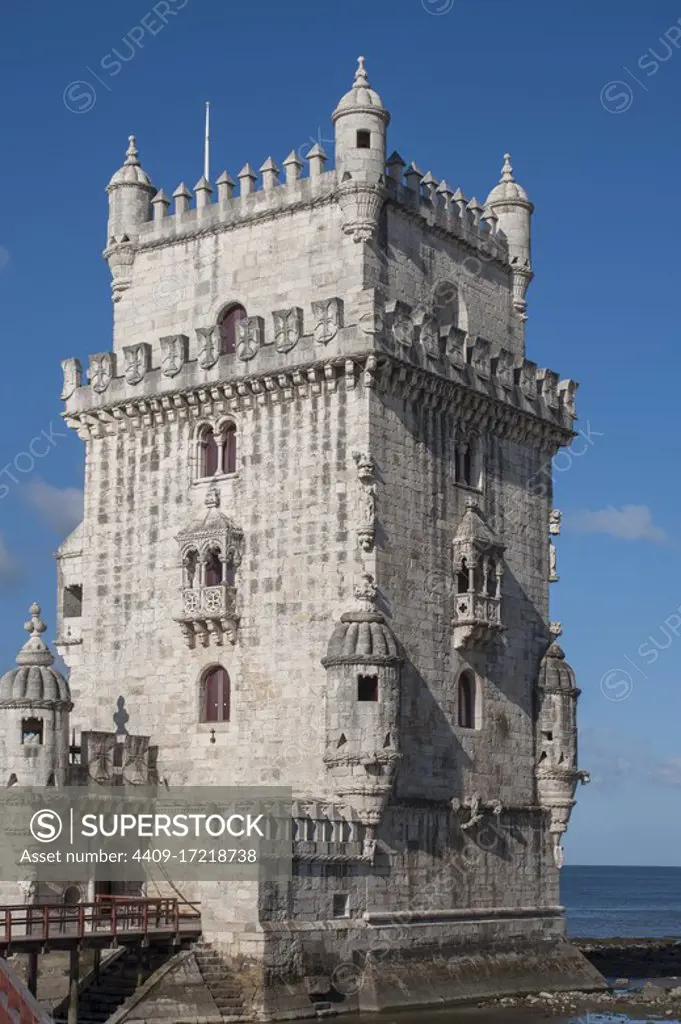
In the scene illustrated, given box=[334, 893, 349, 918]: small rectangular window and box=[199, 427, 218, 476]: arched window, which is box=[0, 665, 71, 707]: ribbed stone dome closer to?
box=[199, 427, 218, 476]: arched window

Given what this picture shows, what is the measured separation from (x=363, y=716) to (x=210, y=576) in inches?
260

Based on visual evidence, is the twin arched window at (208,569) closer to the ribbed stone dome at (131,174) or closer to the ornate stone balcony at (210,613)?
the ornate stone balcony at (210,613)

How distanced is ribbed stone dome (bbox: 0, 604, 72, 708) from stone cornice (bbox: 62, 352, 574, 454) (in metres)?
6.97

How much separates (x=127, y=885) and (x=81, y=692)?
22.3 feet

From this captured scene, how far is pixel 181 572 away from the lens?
4653 centimetres

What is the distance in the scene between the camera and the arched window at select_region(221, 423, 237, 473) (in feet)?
153

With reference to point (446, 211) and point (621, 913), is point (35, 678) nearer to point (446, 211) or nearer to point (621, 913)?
point (446, 211)

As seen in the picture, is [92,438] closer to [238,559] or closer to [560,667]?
[238,559]

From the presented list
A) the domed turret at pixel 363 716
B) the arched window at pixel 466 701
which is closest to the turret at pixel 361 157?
the domed turret at pixel 363 716

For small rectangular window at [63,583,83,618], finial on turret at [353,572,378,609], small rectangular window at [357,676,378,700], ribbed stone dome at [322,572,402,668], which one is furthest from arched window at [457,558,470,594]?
small rectangular window at [63,583,83,618]

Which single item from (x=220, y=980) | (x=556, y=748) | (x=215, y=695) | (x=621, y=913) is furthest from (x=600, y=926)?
(x=220, y=980)

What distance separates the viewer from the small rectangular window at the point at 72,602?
51438mm

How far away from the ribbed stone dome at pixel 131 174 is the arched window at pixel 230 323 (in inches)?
216

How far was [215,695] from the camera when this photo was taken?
4581 cm
